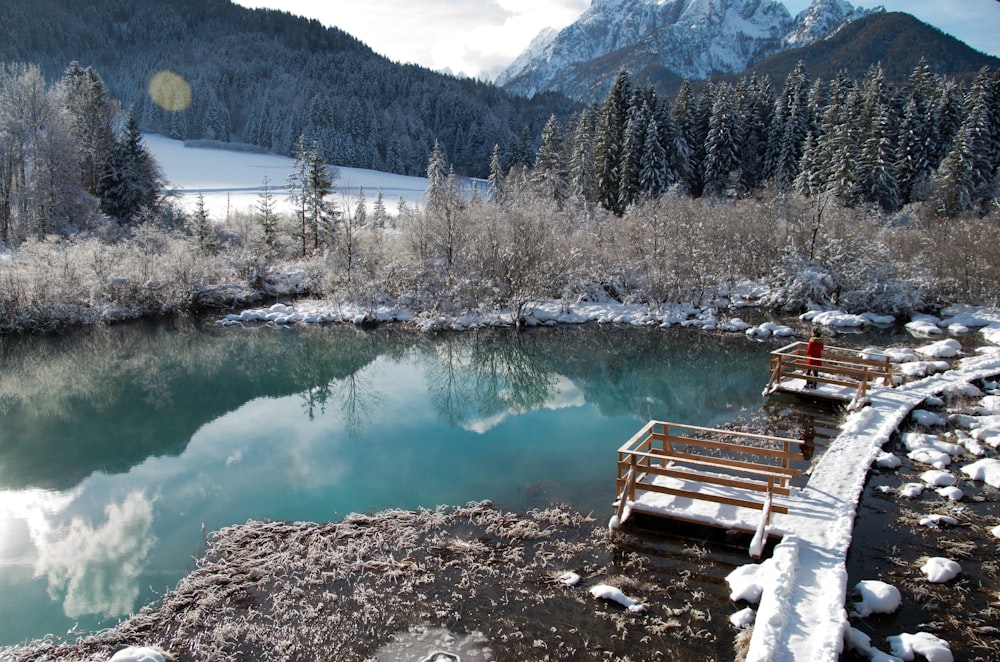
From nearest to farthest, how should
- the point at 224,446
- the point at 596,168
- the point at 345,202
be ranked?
the point at 224,446 → the point at 345,202 → the point at 596,168

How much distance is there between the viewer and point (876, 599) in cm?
827

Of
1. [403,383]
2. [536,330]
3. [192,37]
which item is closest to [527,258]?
[536,330]

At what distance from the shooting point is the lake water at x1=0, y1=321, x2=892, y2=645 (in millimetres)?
10969

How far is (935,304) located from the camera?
105 ft

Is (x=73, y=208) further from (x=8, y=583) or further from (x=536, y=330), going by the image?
(x=8, y=583)

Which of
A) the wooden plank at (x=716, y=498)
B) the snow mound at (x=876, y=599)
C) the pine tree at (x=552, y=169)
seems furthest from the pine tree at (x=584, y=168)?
the snow mound at (x=876, y=599)

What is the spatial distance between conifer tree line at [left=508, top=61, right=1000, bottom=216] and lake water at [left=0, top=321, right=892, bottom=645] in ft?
77.2

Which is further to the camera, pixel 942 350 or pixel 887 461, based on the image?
pixel 942 350

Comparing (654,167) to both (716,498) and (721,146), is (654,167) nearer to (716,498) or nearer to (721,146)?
(721,146)

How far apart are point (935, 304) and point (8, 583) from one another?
3753cm

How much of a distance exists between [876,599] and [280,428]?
47.3 ft

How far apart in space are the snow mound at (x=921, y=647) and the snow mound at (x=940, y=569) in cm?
156

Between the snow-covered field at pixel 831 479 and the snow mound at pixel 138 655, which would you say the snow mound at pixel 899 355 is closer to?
the snow-covered field at pixel 831 479

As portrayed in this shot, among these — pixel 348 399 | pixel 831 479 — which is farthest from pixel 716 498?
pixel 348 399
